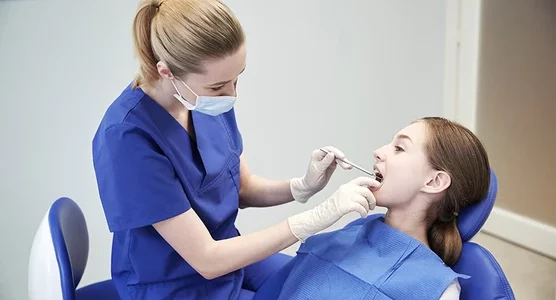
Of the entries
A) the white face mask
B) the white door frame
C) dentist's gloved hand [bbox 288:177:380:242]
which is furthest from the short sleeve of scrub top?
the white door frame

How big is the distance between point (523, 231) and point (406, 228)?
1.54m

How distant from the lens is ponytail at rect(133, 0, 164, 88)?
3.89 feet

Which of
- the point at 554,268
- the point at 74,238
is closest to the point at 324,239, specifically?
the point at 74,238

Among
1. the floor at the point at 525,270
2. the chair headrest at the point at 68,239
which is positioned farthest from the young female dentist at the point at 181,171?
the floor at the point at 525,270

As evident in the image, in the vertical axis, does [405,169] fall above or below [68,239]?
above

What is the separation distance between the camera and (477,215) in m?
1.27

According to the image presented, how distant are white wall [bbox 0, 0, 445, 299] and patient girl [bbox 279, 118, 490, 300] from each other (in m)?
1.00

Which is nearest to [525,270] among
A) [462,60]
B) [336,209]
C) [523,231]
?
[523,231]

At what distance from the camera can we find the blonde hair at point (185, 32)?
113cm

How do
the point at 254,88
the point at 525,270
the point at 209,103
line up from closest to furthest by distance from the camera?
1. the point at 209,103
2. the point at 254,88
3. the point at 525,270

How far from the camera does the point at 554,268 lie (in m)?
2.46

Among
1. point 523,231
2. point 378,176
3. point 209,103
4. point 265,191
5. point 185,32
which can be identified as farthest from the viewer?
point 523,231

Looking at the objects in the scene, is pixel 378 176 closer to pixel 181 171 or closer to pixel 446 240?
pixel 446 240

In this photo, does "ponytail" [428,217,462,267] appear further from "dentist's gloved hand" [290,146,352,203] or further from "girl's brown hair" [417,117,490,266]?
"dentist's gloved hand" [290,146,352,203]
